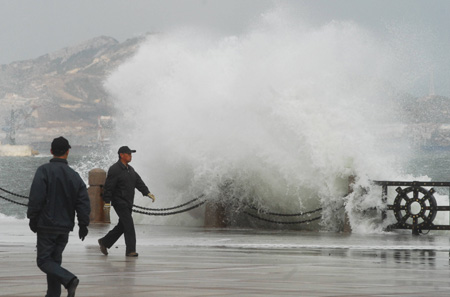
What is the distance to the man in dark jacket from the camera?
9484 mm

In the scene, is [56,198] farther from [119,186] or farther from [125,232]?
[119,186]

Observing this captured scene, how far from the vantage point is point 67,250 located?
16297mm

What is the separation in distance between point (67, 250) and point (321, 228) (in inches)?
387

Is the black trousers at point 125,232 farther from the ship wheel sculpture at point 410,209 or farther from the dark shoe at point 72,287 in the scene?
the ship wheel sculpture at point 410,209

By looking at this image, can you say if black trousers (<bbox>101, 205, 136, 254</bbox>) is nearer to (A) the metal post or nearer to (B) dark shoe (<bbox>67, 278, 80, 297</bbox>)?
(B) dark shoe (<bbox>67, 278, 80, 297</bbox>)

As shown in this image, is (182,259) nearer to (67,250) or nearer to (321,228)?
(67,250)

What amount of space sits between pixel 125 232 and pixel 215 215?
1020cm

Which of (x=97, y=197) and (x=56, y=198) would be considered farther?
(x=97, y=197)

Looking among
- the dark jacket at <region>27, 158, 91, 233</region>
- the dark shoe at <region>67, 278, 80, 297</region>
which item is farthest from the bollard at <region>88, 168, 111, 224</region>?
the dark shoe at <region>67, 278, 80, 297</region>

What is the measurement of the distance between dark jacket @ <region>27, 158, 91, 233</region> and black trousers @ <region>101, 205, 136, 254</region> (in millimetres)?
5607

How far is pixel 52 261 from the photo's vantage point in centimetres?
943

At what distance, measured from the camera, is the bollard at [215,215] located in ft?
84.0

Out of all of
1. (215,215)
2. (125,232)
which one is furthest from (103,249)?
(215,215)

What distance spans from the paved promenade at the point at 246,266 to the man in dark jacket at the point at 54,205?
459 mm
